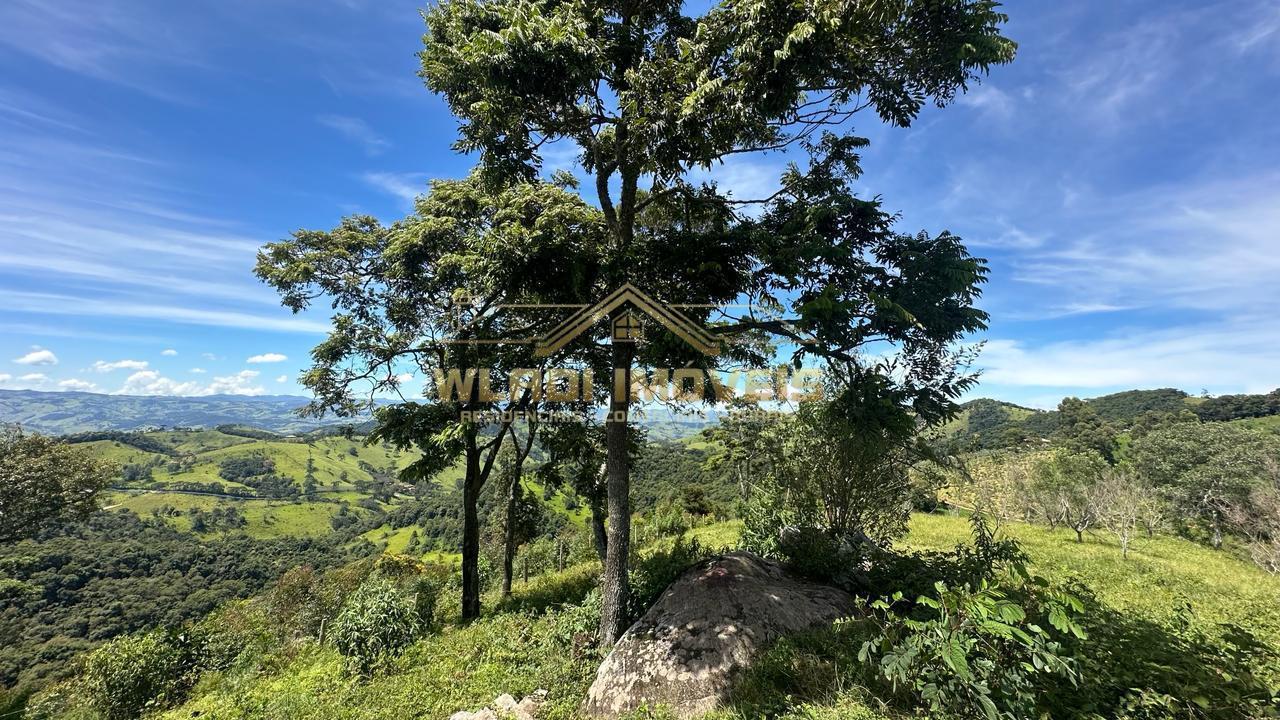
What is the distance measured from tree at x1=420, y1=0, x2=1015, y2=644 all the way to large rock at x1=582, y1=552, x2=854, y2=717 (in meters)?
1.61

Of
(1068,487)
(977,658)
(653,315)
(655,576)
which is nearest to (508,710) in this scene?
(655,576)

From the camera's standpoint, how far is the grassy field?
6.04 m

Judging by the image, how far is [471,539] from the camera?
14.7m

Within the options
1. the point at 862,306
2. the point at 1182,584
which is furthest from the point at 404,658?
the point at 1182,584

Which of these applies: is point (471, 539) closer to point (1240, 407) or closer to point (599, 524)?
point (599, 524)

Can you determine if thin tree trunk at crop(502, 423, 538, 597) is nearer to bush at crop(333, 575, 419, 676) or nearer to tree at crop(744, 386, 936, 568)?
bush at crop(333, 575, 419, 676)

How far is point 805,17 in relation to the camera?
6453 millimetres

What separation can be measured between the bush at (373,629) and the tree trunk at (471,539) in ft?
6.89

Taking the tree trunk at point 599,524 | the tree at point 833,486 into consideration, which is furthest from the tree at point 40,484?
the tree at point 833,486

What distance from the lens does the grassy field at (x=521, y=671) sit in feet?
19.8

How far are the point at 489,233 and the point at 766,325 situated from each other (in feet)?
18.7

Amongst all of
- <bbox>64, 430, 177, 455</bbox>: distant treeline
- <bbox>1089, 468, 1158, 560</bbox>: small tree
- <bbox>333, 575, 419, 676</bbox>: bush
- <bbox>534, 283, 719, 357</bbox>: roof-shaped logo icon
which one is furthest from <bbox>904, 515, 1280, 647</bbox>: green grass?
<bbox>64, 430, 177, 455</bbox>: distant treeline

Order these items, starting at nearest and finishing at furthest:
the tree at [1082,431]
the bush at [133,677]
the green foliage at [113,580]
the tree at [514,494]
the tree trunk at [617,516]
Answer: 1. the tree trunk at [617,516]
2. the bush at [133,677]
3. the tree at [514,494]
4. the green foliage at [113,580]
5. the tree at [1082,431]

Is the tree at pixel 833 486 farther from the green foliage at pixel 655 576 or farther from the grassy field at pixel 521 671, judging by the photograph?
the grassy field at pixel 521 671
